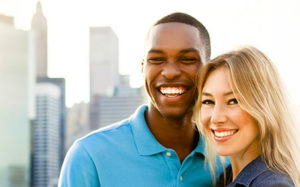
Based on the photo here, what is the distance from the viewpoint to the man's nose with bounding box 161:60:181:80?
288 cm

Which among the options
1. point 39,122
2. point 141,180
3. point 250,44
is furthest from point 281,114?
point 39,122

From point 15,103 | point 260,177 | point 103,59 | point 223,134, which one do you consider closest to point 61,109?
point 15,103

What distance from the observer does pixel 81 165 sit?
2740 mm

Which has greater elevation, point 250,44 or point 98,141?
point 250,44

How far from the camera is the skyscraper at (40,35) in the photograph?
11241 cm

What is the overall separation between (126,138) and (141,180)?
0.33 m

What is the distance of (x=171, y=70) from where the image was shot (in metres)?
2.88

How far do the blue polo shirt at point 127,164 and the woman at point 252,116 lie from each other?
36 cm

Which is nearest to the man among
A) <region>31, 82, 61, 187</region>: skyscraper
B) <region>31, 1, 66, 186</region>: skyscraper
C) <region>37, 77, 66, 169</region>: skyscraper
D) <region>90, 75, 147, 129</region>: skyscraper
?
<region>31, 1, 66, 186</region>: skyscraper

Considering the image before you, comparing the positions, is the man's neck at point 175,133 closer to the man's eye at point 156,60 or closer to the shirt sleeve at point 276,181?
the man's eye at point 156,60

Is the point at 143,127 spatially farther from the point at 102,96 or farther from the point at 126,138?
the point at 102,96

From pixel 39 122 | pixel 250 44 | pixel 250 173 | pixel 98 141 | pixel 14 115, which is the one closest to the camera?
pixel 250 173

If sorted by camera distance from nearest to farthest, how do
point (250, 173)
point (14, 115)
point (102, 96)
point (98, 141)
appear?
point (250, 173)
point (98, 141)
point (14, 115)
point (102, 96)

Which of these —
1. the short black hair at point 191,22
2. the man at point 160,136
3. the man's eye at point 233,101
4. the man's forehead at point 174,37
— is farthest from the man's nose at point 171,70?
the man's eye at point 233,101
